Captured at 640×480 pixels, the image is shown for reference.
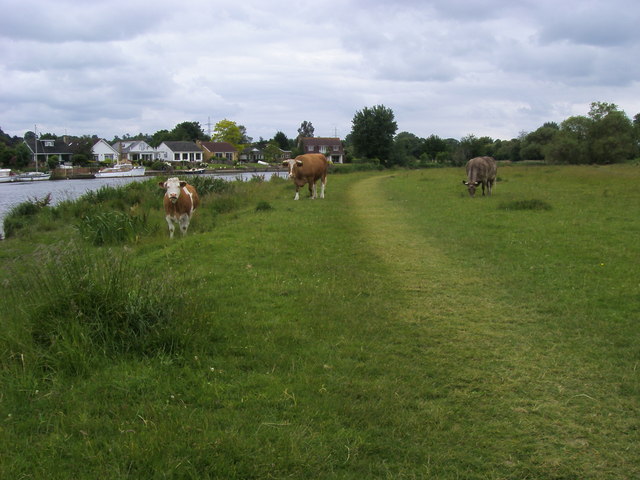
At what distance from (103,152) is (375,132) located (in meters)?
55.1

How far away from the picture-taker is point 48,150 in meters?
89.1

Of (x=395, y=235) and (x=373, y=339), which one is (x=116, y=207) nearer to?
(x=395, y=235)

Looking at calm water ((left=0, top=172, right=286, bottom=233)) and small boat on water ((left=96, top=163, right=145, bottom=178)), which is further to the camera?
small boat on water ((left=96, top=163, right=145, bottom=178))

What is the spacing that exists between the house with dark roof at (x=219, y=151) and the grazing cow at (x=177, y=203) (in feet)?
313

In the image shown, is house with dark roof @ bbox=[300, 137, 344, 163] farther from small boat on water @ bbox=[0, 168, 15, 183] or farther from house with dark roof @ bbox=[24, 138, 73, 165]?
small boat on water @ bbox=[0, 168, 15, 183]

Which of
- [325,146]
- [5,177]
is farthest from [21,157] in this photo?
[325,146]

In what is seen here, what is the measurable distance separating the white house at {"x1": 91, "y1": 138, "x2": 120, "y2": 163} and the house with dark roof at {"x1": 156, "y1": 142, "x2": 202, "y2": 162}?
354 inches

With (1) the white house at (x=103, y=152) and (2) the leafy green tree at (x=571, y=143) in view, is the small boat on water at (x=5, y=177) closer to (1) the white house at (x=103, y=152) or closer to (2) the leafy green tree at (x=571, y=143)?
(1) the white house at (x=103, y=152)

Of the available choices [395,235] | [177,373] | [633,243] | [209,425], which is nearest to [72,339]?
[177,373]

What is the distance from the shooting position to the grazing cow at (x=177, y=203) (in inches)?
541

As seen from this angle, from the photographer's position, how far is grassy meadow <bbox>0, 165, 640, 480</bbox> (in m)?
3.74

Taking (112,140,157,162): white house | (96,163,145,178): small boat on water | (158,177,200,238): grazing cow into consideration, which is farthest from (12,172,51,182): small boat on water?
(158,177,200,238): grazing cow

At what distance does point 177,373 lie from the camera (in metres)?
4.88

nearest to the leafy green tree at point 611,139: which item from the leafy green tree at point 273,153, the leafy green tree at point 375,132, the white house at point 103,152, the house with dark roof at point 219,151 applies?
the leafy green tree at point 375,132
